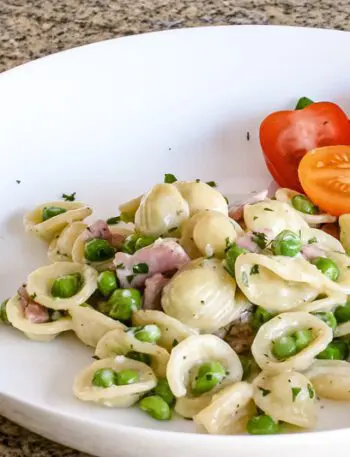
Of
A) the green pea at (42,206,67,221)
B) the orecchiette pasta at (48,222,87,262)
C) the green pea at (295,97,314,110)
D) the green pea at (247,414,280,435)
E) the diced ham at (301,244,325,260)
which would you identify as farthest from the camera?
the green pea at (295,97,314,110)

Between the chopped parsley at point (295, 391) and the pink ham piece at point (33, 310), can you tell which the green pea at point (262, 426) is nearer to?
the chopped parsley at point (295, 391)

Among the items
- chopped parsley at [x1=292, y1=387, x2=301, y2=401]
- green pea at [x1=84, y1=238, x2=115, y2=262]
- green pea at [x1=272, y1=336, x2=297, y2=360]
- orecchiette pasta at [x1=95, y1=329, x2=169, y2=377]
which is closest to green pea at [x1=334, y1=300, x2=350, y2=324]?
green pea at [x1=272, y1=336, x2=297, y2=360]

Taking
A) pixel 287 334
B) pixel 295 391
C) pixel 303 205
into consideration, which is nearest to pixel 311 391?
pixel 295 391

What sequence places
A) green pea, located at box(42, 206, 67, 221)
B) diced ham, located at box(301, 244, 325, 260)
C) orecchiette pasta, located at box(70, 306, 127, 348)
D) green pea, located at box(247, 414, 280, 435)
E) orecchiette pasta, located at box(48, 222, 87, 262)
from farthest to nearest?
green pea, located at box(42, 206, 67, 221)
orecchiette pasta, located at box(48, 222, 87, 262)
diced ham, located at box(301, 244, 325, 260)
orecchiette pasta, located at box(70, 306, 127, 348)
green pea, located at box(247, 414, 280, 435)

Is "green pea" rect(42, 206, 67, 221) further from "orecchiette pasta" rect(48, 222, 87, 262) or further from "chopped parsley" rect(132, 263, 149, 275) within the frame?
"chopped parsley" rect(132, 263, 149, 275)

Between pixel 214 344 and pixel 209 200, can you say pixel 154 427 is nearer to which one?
pixel 214 344

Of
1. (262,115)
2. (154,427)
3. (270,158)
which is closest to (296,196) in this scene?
(270,158)
